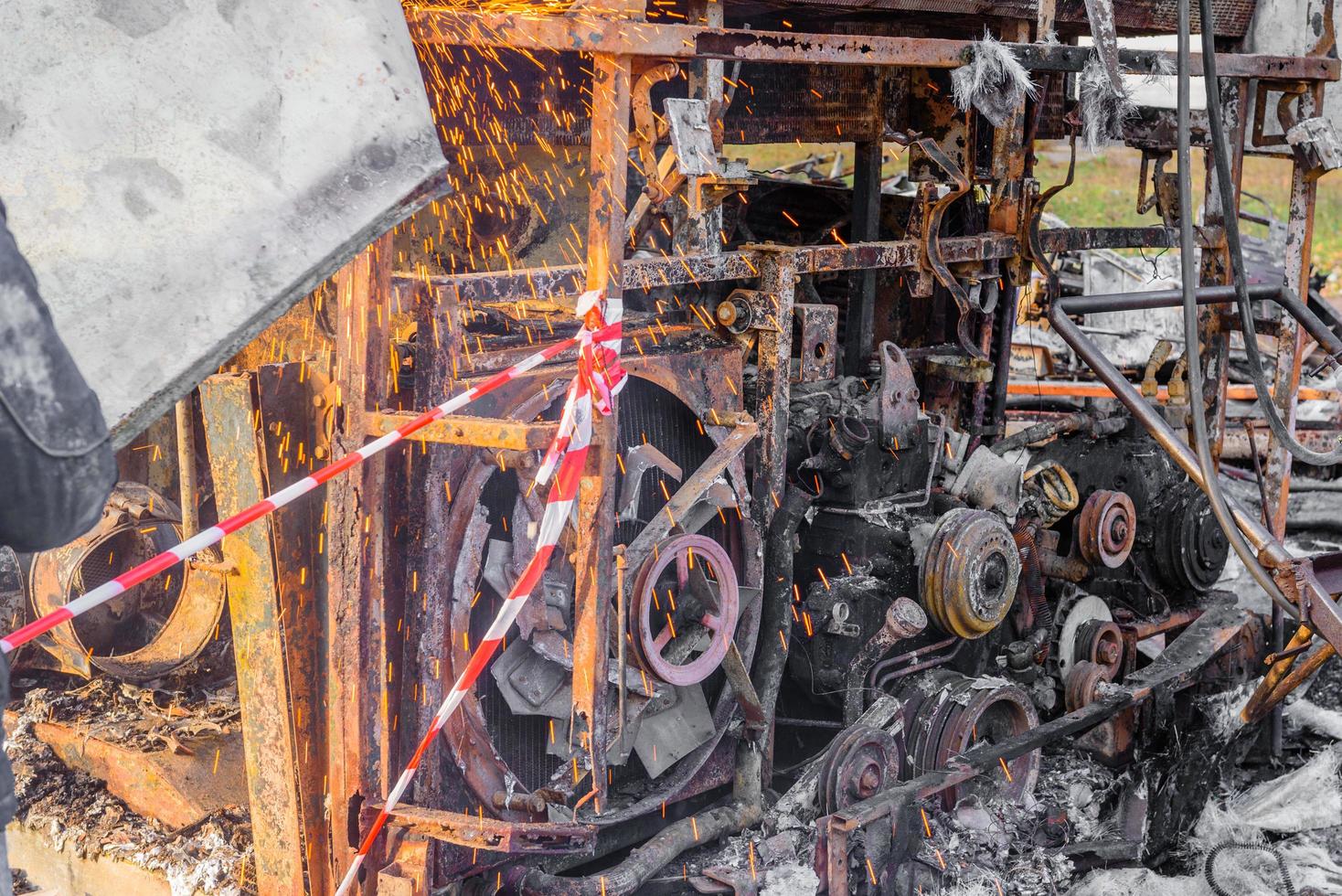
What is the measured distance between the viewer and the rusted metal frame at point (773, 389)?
4.45 m

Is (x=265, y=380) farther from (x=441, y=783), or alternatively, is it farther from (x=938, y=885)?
(x=938, y=885)

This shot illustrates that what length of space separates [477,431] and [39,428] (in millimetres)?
1647

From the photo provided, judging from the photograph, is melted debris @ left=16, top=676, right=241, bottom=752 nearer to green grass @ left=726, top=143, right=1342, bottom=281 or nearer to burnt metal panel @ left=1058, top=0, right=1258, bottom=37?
burnt metal panel @ left=1058, top=0, right=1258, bottom=37

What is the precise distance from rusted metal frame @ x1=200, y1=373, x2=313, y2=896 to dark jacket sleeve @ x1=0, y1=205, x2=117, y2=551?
166cm

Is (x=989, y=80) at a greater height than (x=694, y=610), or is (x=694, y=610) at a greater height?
(x=989, y=80)

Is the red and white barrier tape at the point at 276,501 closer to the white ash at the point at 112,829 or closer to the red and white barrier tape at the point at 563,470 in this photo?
the red and white barrier tape at the point at 563,470

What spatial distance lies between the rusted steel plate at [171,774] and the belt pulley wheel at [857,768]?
5.97ft

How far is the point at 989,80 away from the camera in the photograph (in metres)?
4.79

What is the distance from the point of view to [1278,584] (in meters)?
4.43

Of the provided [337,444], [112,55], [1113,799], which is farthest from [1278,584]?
[112,55]

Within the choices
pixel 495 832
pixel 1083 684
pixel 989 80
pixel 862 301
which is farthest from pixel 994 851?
pixel 989 80

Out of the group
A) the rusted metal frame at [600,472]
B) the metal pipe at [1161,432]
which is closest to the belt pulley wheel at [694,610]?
the rusted metal frame at [600,472]

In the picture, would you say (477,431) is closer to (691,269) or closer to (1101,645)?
(691,269)

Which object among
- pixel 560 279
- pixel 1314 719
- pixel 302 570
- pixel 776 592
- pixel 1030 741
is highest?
pixel 560 279
